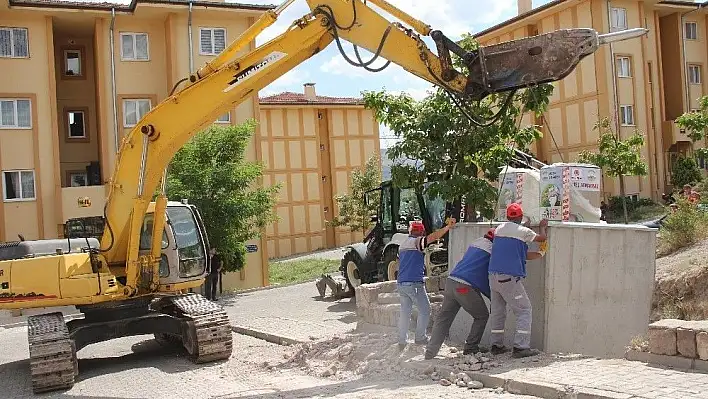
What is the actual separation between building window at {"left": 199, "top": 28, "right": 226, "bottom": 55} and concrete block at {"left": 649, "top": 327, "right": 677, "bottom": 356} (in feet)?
77.6

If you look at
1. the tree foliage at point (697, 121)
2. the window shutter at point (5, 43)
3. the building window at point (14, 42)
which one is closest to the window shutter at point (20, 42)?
the building window at point (14, 42)

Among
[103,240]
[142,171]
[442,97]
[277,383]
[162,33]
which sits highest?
[162,33]

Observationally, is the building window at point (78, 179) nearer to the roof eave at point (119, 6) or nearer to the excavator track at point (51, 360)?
the roof eave at point (119, 6)


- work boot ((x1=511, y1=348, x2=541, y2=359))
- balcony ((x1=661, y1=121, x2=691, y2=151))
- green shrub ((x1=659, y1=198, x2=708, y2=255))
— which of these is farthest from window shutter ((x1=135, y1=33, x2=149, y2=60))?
work boot ((x1=511, y1=348, x2=541, y2=359))

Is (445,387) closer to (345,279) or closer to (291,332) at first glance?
(291,332)

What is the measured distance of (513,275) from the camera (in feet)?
28.3

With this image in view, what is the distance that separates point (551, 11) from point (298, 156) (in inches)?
673

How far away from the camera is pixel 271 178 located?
44000mm

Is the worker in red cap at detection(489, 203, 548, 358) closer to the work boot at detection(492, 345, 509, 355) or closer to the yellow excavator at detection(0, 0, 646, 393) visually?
the work boot at detection(492, 345, 509, 355)

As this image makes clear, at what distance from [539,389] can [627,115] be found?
94.4ft

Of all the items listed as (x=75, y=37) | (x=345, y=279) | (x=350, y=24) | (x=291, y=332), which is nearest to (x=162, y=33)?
(x=75, y=37)

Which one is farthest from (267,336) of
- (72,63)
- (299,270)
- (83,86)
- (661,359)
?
(72,63)

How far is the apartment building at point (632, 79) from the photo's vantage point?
3275cm

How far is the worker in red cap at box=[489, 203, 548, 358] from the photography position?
28.3 feet
